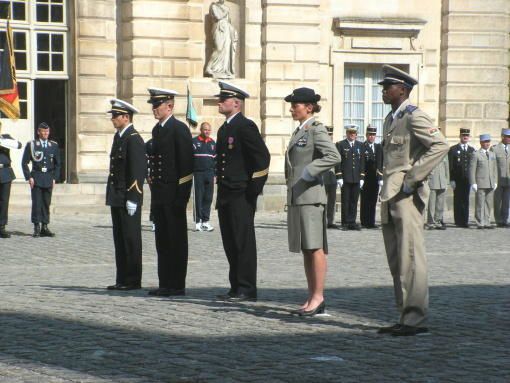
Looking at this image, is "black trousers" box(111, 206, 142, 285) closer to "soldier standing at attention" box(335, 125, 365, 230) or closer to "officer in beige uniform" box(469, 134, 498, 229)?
"soldier standing at attention" box(335, 125, 365, 230)

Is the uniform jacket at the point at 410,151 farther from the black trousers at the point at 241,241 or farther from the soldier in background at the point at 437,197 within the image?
the soldier in background at the point at 437,197

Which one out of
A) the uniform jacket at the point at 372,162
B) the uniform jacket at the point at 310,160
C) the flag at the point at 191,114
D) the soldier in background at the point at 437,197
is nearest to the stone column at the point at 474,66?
the soldier in background at the point at 437,197

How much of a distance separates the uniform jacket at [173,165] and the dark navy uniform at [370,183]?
37.1 feet

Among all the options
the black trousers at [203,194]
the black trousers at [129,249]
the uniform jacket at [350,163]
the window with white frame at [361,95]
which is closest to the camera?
the black trousers at [129,249]

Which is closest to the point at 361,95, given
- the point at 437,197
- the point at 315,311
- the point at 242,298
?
the point at 437,197

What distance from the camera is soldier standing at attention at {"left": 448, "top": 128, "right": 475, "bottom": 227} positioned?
22.9m

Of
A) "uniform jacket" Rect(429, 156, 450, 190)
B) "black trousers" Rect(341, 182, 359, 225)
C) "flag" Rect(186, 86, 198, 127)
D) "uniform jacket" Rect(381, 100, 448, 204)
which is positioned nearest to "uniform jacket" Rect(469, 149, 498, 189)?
"uniform jacket" Rect(429, 156, 450, 190)

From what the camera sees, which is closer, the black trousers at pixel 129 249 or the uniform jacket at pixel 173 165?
the uniform jacket at pixel 173 165

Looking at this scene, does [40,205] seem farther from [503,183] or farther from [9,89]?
[503,183]

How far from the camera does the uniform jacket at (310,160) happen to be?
9664 mm

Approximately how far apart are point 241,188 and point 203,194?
33.3 feet

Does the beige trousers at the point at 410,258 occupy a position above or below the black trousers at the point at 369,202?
above

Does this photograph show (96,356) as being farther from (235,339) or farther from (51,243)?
(51,243)

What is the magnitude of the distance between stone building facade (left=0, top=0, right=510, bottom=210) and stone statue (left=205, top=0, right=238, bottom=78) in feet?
0.73
